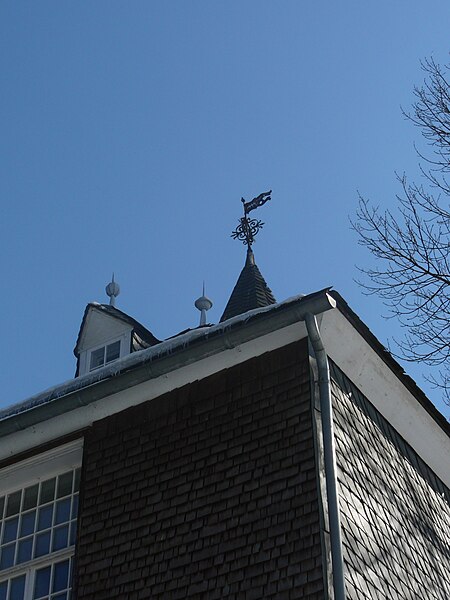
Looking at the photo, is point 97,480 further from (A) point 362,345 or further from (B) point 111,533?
(A) point 362,345

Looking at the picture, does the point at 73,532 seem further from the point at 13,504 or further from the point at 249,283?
the point at 249,283

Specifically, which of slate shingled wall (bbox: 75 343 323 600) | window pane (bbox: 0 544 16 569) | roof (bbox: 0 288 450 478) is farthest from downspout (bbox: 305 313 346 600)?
window pane (bbox: 0 544 16 569)

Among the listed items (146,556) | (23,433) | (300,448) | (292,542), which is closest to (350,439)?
(300,448)

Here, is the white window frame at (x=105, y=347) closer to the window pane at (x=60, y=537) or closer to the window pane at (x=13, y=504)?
the window pane at (x=13, y=504)

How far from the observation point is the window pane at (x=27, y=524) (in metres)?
10.6

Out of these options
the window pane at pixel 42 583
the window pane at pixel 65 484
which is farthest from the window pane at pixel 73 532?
the window pane at pixel 65 484

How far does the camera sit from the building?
8.95 m

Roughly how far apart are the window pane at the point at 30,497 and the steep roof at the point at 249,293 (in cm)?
678

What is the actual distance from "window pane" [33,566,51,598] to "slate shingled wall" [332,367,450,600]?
2.91 m

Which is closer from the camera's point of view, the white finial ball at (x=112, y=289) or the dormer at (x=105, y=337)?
the dormer at (x=105, y=337)

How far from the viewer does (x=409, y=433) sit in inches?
455

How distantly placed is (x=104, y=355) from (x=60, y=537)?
182 inches

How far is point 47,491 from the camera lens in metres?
10.8

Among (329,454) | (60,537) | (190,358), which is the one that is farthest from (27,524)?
(329,454)
